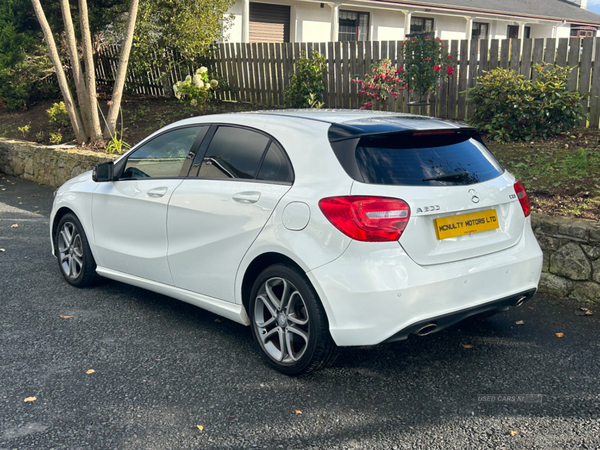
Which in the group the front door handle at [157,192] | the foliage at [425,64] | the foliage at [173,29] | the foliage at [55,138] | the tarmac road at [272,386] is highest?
the foliage at [173,29]

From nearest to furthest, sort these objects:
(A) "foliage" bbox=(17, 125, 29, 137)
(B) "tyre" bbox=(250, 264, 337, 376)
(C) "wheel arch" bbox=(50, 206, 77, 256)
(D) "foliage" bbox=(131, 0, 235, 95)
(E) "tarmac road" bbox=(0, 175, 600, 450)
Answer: (E) "tarmac road" bbox=(0, 175, 600, 450) < (B) "tyre" bbox=(250, 264, 337, 376) < (C) "wheel arch" bbox=(50, 206, 77, 256) < (A) "foliage" bbox=(17, 125, 29, 137) < (D) "foliage" bbox=(131, 0, 235, 95)

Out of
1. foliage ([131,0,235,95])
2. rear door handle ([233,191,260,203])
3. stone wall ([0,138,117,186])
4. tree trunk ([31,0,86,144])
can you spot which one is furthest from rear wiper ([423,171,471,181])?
foliage ([131,0,235,95])

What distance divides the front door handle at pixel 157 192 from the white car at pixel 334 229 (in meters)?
0.01

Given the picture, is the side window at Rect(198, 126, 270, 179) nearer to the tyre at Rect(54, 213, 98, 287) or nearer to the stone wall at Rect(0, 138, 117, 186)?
the tyre at Rect(54, 213, 98, 287)

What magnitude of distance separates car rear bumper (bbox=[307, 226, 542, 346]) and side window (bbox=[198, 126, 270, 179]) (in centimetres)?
100

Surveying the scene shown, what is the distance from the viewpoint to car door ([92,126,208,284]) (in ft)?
15.2

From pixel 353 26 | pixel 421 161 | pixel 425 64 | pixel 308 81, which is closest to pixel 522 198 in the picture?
pixel 421 161

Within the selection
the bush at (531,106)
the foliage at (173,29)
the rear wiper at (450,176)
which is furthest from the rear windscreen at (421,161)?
the foliage at (173,29)

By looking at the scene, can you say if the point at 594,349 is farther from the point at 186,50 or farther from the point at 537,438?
the point at 186,50

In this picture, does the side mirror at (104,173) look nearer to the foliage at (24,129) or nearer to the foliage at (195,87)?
the foliage at (195,87)

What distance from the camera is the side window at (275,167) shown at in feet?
12.6

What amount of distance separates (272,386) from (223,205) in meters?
1.21

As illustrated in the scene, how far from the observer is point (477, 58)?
10.8 meters

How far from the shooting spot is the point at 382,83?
11.1 meters
